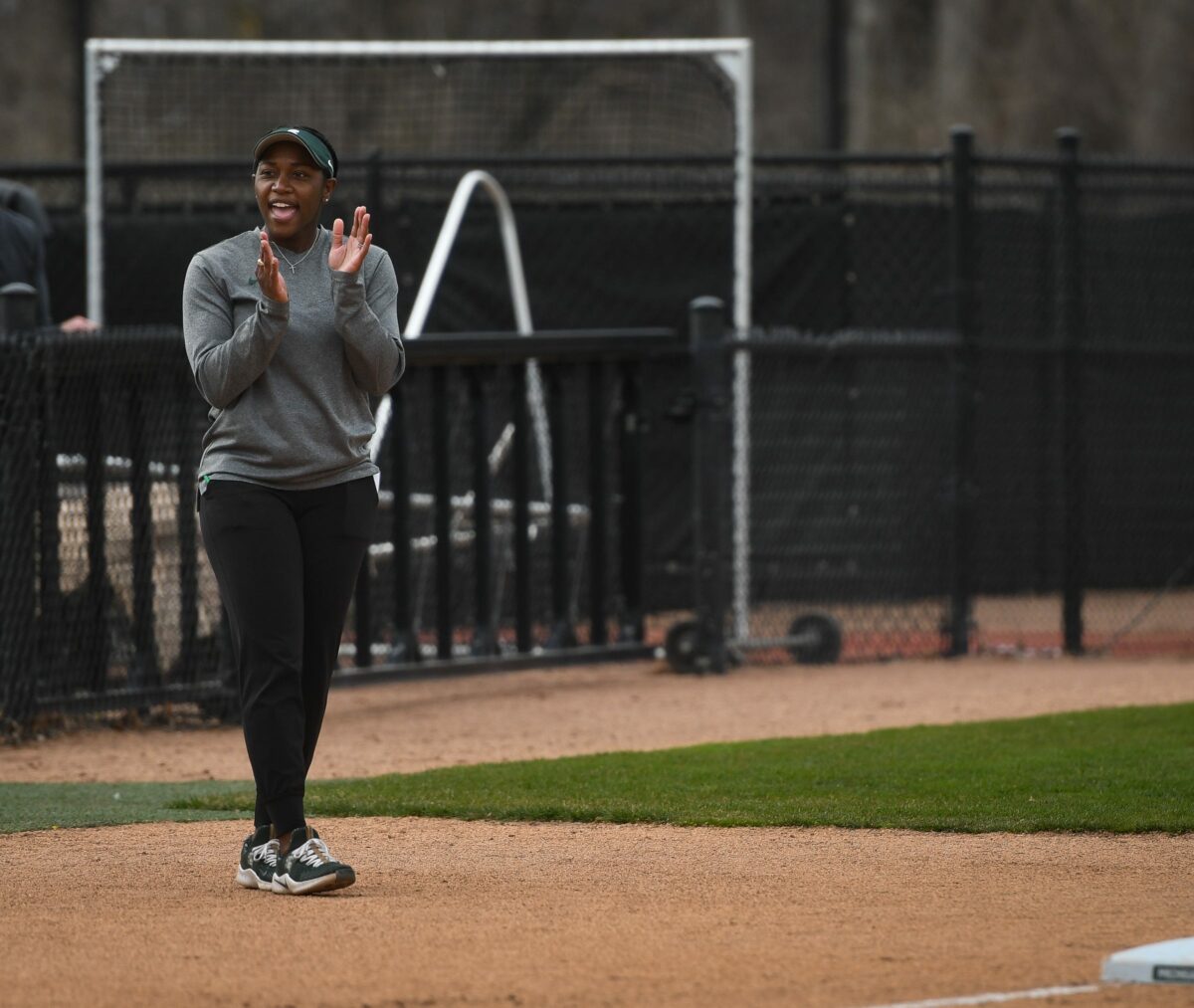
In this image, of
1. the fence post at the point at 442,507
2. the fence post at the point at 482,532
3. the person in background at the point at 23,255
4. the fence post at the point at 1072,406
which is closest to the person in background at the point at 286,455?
the person in background at the point at 23,255

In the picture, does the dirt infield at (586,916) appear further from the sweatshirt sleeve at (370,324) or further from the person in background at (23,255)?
the person in background at (23,255)

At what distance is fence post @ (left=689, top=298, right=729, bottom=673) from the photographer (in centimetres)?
1058

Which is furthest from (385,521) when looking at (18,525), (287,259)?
(287,259)

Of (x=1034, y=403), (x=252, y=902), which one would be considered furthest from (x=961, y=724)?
(x=1034, y=403)

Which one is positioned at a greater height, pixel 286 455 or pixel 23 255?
pixel 23 255

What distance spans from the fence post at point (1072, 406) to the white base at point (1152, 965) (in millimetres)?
7411

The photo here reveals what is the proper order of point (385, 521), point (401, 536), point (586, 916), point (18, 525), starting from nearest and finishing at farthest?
1. point (586, 916)
2. point (18, 525)
3. point (401, 536)
4. point (385, 521)

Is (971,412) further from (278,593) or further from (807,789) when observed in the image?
(278,593)

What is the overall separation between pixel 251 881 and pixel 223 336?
136 cm

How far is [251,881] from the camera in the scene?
529cm

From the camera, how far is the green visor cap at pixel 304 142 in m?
5.21

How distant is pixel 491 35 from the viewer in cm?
2489

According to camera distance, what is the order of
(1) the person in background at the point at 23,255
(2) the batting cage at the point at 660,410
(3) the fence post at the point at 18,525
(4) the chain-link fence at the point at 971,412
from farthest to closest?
1. (4) the chain-link fence at the point at 971,412
2. (1) the person in background at the point at 23,255
3. (2) the batting cage at the point at 660,410
4. (3) the fence post at the point at 18,525

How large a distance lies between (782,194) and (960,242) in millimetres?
1501
